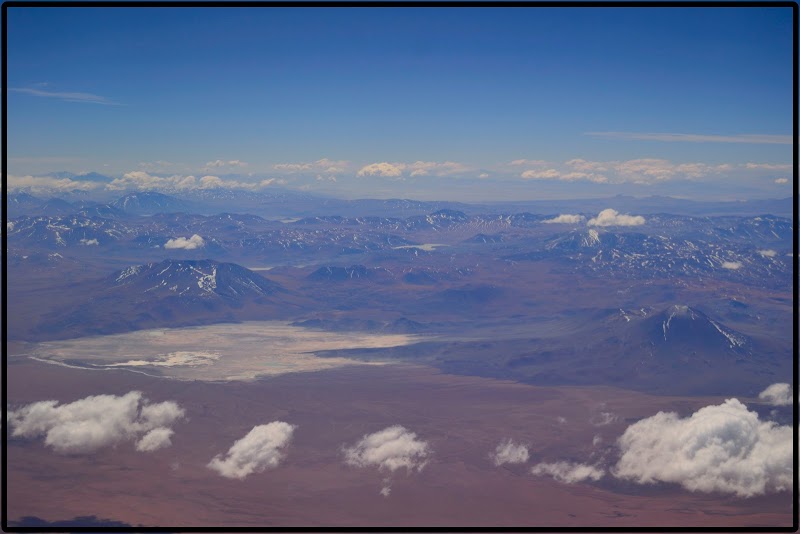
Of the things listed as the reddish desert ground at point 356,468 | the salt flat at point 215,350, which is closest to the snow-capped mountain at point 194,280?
the salt flat at point 215,350

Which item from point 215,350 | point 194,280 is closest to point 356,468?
point 215,350

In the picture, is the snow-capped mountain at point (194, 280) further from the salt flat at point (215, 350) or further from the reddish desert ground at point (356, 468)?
the reddish desert ground at point (356, 468)

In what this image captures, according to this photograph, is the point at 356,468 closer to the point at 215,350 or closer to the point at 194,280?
the point at 215,350

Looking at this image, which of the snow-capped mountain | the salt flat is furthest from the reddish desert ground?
the snow-capped mountain

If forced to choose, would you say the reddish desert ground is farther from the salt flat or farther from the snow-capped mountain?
the snow-capped mountain

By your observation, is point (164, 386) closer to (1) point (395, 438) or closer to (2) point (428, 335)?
(1) point (395, 438)

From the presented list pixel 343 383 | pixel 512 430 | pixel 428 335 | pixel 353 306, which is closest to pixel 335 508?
pixel 512 430

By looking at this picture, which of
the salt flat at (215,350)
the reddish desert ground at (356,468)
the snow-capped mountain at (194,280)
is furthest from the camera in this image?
the snow-capped mountain at (194,280)
